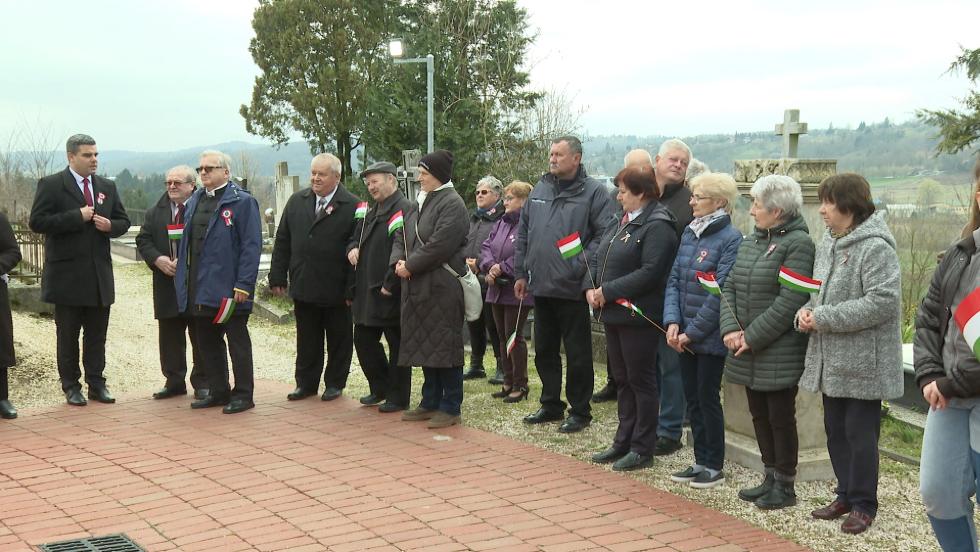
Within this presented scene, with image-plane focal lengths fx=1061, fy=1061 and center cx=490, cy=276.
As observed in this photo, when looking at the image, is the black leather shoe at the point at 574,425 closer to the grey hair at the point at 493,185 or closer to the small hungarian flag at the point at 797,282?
the small hungarian flag at the point at 797,282

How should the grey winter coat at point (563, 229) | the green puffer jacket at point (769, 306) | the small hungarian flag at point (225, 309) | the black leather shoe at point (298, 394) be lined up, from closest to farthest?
the green puffer jacket at point (769, 306) → the grey winter coat at point (563, 229) → the small hungarian flag at point (225, 309) → the black leather shoe at point (298, 394)

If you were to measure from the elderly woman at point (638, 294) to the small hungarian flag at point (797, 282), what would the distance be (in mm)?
1033

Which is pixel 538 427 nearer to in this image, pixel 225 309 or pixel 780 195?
pixel 225 309

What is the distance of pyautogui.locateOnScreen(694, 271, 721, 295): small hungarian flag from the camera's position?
5672mm

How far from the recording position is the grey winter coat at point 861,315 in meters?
4.85

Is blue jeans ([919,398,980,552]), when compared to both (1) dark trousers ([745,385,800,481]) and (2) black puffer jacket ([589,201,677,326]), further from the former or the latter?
(2) black puffer jacket ([589,201,677,326])

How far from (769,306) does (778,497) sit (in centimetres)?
99

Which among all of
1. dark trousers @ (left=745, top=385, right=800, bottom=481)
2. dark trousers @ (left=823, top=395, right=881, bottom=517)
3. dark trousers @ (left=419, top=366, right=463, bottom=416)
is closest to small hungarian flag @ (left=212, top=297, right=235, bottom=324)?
dark trousers @ (left=419, top=366, right=463, bottom=416)

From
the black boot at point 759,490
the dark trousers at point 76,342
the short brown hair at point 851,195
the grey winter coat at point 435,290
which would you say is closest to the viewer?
the short brown hair at point 851,195

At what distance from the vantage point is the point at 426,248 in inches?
284

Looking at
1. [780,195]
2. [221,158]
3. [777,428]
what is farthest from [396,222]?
[777,428]

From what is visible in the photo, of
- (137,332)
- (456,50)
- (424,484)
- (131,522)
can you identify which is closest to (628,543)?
(424,484)

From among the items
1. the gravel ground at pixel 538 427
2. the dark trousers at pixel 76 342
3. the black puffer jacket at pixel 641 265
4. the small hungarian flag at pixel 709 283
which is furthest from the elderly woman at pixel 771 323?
the dark trousers at pixel 76 342

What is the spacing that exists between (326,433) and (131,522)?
6.71ft
